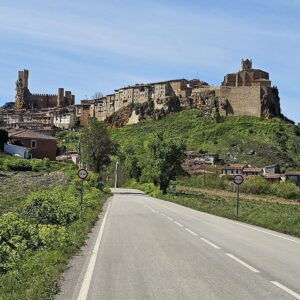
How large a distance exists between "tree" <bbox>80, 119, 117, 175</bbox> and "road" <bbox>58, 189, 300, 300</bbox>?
171ft

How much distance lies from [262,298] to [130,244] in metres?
8.00

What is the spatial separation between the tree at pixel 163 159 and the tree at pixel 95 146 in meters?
6.34

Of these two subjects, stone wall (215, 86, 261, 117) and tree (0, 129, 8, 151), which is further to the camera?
stone wall (215, 86, 261, 117)

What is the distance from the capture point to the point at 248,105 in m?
158

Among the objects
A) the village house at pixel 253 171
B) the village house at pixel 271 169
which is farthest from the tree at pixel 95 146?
the village house at pixel 271 169

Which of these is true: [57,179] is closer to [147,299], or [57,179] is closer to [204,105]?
[147,299]

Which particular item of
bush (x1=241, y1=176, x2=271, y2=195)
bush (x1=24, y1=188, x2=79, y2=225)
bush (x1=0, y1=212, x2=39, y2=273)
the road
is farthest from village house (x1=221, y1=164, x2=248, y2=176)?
bush (x1=0, y1=212, x2=39, y2=273)

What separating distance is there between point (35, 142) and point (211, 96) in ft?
287

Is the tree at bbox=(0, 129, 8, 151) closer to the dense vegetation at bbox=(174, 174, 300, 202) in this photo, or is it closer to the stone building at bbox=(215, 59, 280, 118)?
the dense vegetation at bbox=(174, 174, 300, 202)

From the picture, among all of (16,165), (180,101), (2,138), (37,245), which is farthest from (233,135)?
(37,245)

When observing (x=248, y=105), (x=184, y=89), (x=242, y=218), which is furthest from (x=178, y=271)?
(x=184, y=89)

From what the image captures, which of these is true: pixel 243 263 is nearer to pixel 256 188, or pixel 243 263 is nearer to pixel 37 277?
pixel 37 277

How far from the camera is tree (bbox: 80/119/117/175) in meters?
71.8

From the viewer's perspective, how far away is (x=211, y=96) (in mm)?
162250
